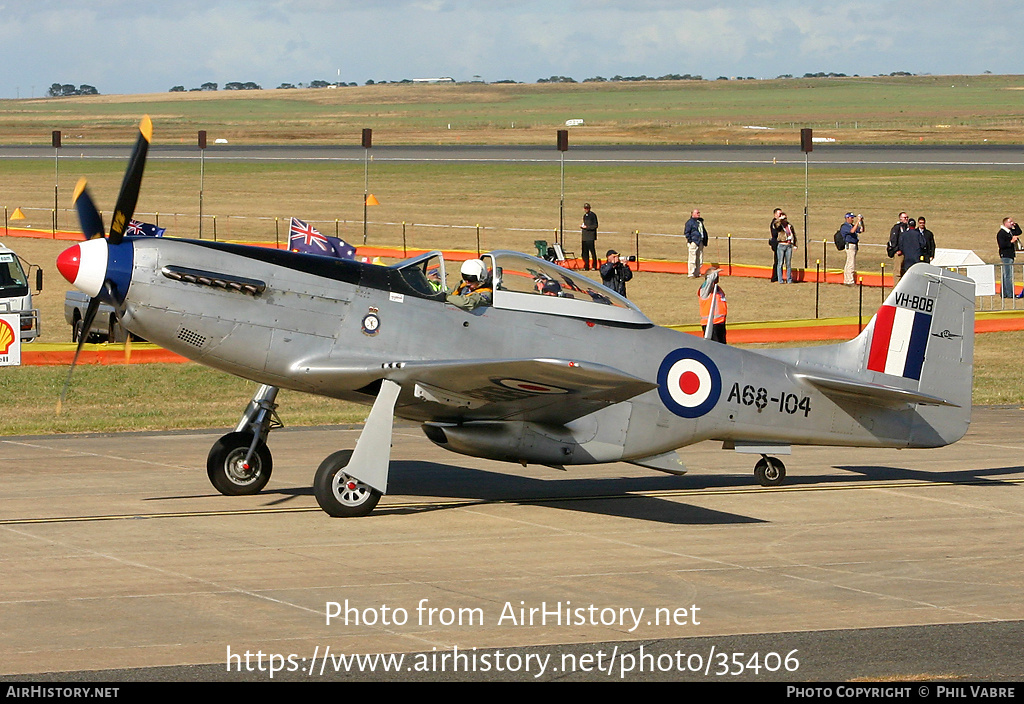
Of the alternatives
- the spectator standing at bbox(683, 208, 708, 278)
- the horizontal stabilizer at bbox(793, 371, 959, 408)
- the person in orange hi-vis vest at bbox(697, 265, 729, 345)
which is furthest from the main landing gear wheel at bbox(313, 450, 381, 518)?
the spectator standing at bbox(683, 208, 708, 278)

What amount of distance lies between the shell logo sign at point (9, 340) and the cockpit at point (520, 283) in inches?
439

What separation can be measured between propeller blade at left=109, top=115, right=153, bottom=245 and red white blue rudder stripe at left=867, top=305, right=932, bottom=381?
7552 millimetres

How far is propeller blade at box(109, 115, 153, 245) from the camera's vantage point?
11547 millimetres

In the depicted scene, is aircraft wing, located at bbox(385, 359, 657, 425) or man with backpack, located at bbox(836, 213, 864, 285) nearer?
aircraft wing, located at bbox(385, 359, 657, 425)

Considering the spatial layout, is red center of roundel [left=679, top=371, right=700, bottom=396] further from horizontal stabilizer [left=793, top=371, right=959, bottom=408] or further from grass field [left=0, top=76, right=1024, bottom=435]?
grass field [left=0, top=76, right=1024, bottom=435]

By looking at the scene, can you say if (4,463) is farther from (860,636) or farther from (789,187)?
(789,187)

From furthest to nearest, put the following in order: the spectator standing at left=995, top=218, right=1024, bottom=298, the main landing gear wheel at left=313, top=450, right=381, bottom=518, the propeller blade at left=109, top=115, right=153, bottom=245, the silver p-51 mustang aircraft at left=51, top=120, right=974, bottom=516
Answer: the spectator standing at left=995, top=218, right=1024, bottom=298 → the main landing gear wheel at left=313, top=450, right=381, bottom=518 → the silver p-51 mustang aircraft at left=51, top=120, right=974, bottom=516 → the propeller blade at left=109, top=115, right=153, bottom=245

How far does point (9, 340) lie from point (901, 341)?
1437 cm

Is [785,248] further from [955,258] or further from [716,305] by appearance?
[716,305]

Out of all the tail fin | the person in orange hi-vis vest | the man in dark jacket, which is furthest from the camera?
the man in dark jacket

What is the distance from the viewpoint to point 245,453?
521 inches

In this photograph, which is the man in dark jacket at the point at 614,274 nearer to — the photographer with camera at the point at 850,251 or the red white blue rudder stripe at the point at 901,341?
the photographer with camera at the point at 850,251
